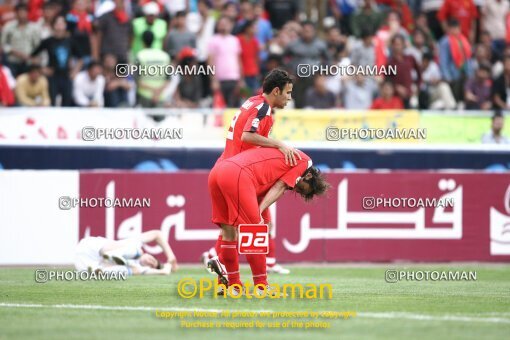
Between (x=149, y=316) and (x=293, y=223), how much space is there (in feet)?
26.6

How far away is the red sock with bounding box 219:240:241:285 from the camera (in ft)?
Result: 36.6

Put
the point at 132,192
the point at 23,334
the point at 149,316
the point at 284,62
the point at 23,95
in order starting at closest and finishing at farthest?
the point at 23,334, the point at 149,316, the point at 132,192, the point at 23,95, the point at 284,62

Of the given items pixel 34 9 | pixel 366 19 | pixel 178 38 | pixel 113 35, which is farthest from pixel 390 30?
pixel 34 9

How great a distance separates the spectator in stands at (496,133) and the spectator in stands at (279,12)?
536 centimetres

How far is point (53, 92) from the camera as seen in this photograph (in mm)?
20375

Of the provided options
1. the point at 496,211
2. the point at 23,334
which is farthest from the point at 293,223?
the point at 23,334

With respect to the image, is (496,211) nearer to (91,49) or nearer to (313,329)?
(91,49)

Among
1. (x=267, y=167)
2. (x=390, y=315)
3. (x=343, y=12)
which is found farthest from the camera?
(x=343, y=12)

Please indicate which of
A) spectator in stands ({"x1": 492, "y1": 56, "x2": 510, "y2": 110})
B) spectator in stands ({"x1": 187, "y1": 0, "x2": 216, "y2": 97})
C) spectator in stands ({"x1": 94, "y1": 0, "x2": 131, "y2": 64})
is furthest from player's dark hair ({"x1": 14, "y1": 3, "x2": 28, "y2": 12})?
spectator in stands ({"x1": 492, "y1": 56, "x2": 510, "y2": 110})

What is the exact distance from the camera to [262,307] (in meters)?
10.2

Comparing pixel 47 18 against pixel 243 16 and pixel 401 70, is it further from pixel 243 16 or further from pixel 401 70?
pixel 401 70

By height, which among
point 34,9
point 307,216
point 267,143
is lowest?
point 307,216

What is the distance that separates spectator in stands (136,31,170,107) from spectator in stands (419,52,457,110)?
5.30m

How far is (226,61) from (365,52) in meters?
2.82
